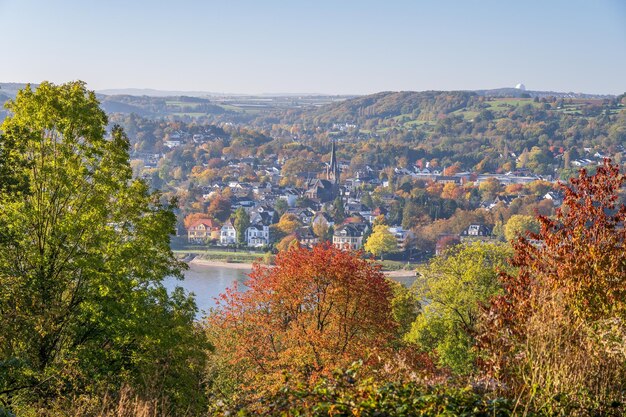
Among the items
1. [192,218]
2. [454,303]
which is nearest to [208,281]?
[192,218]

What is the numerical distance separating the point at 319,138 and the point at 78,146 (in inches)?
4524

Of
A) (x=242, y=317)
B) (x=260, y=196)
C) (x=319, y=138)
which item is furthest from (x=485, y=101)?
(x=242, y=317)

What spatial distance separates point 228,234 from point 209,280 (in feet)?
56.8

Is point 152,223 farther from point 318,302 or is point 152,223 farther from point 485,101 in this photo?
point 485,101

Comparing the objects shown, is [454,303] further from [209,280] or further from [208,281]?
[209,280]

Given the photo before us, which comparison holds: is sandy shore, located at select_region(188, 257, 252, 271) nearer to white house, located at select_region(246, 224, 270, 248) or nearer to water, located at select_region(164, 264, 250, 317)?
water, located at select_region(164, 264, 250, 317)

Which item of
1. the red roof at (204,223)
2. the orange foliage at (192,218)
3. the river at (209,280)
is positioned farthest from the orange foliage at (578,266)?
the orange foliage at (192,218)

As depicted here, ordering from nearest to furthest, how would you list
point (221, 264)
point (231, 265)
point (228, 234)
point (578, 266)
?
point (578, 266) < point (231, 265) < point (221, 264) < point (228, 234)

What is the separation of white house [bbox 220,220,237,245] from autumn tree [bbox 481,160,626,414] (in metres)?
49.0

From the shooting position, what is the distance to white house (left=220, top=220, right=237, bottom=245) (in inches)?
2149

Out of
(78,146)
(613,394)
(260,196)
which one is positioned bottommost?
(260,196)

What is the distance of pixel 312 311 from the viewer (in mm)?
9070

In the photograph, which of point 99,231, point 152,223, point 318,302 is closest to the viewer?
point 99,231

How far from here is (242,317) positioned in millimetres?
9438
